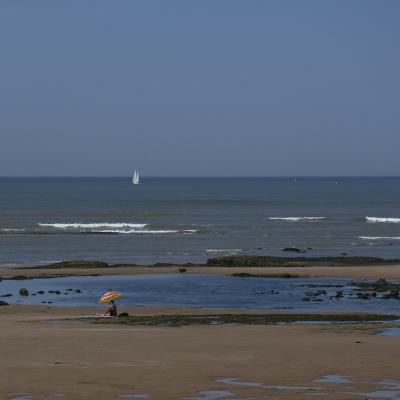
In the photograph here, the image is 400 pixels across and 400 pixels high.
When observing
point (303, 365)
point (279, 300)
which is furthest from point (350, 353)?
point (279, 300)

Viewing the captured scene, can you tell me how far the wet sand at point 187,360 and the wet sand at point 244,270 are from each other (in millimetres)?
17758

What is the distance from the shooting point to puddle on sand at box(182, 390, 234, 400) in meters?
17.4

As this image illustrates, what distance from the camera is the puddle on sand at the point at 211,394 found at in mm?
17422

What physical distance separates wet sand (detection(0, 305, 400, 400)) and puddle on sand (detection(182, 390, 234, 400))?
0.31 ft

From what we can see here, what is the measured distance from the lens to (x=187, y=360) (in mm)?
21188

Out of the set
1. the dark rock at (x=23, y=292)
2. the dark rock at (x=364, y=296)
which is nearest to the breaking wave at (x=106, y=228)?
Answer: the dark rock at (x=23, y=292)

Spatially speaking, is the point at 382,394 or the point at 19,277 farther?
the point at 19,277

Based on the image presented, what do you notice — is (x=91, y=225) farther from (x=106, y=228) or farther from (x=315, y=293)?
(x=315, y=293)

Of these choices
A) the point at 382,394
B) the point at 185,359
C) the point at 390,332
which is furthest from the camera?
the point at 390,332

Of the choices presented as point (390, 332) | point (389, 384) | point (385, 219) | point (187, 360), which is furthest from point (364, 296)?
point (385, 219)

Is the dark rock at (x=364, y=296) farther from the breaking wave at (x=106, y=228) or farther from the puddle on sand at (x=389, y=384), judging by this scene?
the breaking wave at (x=106, y=228)

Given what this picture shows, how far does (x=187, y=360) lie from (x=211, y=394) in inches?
136

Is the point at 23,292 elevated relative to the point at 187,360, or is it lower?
elevated

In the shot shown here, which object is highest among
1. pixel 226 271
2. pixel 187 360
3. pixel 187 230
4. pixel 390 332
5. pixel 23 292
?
pixel 187 230
